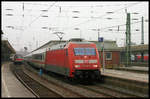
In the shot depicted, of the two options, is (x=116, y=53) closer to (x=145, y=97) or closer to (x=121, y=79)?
(x=121, y=79)

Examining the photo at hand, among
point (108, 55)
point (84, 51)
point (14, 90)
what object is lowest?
point (14, 90)

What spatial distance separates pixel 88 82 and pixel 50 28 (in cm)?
1512

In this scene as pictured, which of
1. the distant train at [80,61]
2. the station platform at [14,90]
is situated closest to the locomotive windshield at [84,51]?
the distant train at [80,61]

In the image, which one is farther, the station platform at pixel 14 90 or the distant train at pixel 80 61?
the distant train at pixel 80 61

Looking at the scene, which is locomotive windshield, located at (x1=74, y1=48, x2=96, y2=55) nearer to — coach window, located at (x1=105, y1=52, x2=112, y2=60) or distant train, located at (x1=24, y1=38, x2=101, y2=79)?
distant train, located at (x1=24, y1=38, x2=101, y2=79)

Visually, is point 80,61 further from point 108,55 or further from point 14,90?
point 108,55

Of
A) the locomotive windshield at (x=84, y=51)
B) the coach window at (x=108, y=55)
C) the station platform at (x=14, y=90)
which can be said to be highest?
the locomotive windshield at (x=84, y=51)

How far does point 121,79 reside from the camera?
1579 cm

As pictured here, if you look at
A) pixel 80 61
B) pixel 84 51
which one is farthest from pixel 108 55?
pixel 80 61

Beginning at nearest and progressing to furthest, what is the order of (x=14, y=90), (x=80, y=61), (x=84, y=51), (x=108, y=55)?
(x=14, y=90)
(x=80, y=61)
(x=84, y=51)
(x=108, y=55)

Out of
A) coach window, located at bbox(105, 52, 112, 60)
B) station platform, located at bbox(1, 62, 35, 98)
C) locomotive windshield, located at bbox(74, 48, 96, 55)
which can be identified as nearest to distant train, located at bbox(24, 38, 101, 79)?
locomotive windshield, located at bbox(74, 48, 96, 55)

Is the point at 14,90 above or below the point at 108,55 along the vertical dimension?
below

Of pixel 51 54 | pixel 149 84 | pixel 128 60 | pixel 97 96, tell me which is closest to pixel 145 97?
pixel 149 84

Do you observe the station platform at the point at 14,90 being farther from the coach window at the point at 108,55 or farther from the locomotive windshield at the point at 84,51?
the coach window at the point at 108,55
